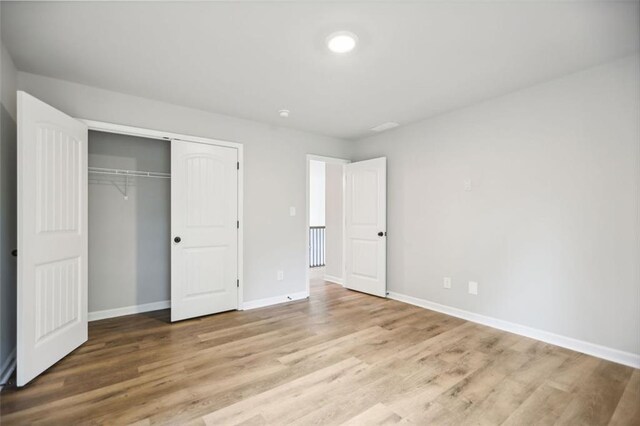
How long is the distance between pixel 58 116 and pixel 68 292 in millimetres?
1487

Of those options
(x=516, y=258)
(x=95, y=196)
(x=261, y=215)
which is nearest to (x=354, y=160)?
(x=261, y=215)

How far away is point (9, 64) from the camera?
2.44 meters

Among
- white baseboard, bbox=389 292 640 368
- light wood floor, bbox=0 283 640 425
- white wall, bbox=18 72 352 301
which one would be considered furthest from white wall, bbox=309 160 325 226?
light wood floor, bbox=0 283 640 425

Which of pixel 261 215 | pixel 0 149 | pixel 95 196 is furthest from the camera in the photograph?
pixel 261 215

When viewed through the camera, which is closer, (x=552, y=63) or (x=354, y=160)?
(x=552, y=63)

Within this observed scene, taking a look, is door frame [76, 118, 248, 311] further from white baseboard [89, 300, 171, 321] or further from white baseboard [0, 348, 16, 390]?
white baseboard [0, 348, 16, 390]

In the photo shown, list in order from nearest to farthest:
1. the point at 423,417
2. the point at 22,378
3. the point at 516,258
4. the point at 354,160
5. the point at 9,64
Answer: the point at 423,417, the point at 22,378, the point at 9,64, the point at 516,258, the point at 354,160

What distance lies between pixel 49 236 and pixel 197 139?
1.76 m

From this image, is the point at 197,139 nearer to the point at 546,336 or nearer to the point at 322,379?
the point at 322,379

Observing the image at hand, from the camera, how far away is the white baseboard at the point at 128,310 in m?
3.47

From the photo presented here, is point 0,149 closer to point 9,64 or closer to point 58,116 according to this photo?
point 58,116

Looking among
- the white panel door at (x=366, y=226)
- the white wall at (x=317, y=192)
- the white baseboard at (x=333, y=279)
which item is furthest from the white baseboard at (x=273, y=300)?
the white wall at (x=317, y=192)

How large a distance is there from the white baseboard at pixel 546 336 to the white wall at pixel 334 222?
182 cm

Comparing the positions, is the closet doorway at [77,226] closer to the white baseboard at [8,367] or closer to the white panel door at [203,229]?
the white panel door at [203,229]
